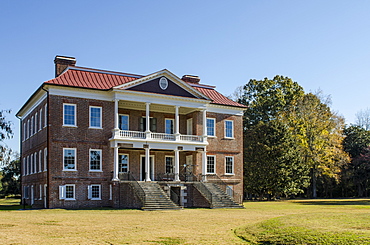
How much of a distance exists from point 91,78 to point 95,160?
6.30 metres

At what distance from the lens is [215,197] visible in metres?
35.1

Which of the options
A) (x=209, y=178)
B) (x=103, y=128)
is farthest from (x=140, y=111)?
(x=209, y=178)

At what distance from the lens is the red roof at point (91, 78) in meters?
34.9

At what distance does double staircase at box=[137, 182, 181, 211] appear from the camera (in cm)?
3086

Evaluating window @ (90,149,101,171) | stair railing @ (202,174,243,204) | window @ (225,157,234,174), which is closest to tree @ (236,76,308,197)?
window @ (225,157,234,174)

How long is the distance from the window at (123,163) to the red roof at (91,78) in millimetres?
5761

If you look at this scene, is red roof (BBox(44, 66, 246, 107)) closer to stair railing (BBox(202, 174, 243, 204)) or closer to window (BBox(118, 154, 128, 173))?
window (BBox(118, 154, 128, 173))

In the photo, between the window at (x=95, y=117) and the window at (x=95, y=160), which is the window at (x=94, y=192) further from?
the window at (x=95, y=117)

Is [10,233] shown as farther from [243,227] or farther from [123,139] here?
[123,139]

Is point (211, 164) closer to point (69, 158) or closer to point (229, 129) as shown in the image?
point (229, 129)

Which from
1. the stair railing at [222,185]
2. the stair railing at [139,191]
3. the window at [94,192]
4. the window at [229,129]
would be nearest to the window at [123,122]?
the window at [94,192]

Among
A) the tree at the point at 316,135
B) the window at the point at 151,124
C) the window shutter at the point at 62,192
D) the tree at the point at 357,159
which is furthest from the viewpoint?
the tree at the point at 357,159

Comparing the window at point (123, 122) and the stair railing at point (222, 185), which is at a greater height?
the window at point (123, 122)

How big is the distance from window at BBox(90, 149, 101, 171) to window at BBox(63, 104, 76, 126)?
260 cm
